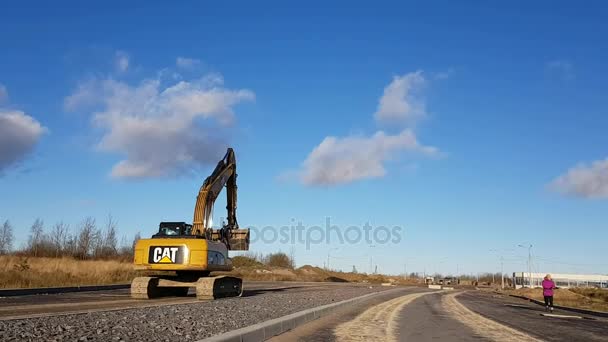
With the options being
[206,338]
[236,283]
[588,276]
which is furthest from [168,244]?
[588,276]

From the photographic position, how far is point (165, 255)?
20906 millimetres

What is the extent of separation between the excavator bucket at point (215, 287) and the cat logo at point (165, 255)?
4.53ft

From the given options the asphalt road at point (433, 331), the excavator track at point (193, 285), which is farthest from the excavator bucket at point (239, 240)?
the asphalt road at point (433, 331)

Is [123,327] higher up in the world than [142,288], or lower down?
higher up

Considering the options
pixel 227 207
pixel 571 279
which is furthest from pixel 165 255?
pixel 571 279

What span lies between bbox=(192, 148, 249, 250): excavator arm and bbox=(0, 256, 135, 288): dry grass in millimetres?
12067

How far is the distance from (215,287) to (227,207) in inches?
231

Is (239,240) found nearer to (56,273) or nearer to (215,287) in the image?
(215,287)

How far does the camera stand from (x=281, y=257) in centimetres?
10962

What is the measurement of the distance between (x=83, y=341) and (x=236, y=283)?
16944mm

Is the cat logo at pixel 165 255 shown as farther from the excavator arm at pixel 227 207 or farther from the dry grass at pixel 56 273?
the dry grass at pixel 56 273

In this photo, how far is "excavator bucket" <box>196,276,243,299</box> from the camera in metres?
20.9

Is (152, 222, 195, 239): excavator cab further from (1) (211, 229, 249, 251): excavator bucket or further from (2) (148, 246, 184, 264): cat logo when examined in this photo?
(1) (211, 229, 249, 251): excavator bucket

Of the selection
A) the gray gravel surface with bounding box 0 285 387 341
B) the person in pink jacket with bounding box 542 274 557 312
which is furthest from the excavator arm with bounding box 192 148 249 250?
the person in pink jacket with bounding box 542 274 557 312
